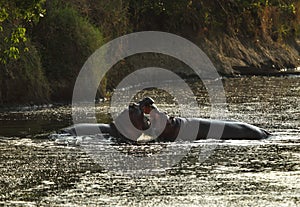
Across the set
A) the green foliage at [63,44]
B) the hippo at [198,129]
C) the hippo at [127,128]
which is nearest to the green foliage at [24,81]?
the green foliage at [63,44]

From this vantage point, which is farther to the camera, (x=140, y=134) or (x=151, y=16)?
(x=151, y=16)

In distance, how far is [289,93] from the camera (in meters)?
31.2

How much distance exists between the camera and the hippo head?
1936cm

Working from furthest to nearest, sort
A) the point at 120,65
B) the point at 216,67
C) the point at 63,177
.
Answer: the point at 216,67
the point at 120,65
the point at 63,177

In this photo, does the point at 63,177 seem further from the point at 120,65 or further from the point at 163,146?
the point at 120,65

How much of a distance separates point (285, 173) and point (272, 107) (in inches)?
437

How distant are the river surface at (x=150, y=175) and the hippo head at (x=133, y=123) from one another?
510 millimetres

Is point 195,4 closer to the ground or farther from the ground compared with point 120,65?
farther from the ground

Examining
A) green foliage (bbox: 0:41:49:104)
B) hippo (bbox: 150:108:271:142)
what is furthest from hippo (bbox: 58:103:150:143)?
green foliage (bbox: 0:41:49:104)

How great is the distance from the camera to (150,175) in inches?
607

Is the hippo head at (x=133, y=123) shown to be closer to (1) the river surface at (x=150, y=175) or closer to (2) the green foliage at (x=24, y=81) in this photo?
(1) the river surface at (x=150, y=175)

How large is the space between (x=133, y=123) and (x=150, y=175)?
13.2 feet

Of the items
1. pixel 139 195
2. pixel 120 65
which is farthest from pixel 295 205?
pixel 120 65

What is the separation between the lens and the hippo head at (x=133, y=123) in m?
19.4
